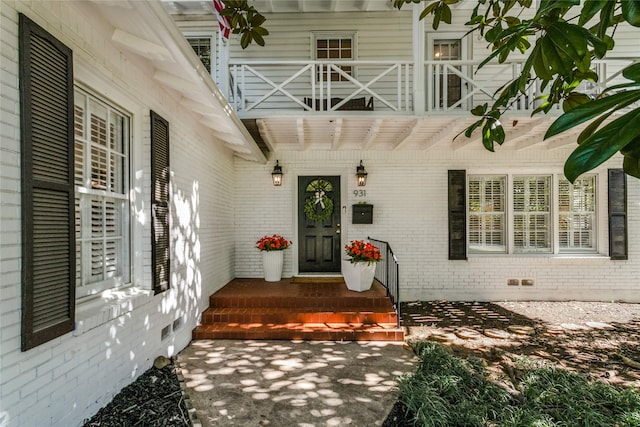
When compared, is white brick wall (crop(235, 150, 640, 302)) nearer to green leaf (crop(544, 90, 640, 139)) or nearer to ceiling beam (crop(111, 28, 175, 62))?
ceiling beam (crop(111, 28, 175, 62))

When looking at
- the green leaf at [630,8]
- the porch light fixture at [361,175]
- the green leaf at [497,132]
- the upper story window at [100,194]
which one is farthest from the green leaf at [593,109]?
the porch light fixture at [361,175]

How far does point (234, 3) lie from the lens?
2.31 meters

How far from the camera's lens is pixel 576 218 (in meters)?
6.36

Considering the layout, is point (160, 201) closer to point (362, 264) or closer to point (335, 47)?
point (362, 264)

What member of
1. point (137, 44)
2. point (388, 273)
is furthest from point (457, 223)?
point (137, 44)

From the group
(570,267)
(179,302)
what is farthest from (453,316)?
(179,302)

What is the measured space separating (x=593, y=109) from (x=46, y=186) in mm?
2421

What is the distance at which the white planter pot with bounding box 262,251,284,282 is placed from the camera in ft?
19.3

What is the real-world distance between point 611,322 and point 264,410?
5423 mm

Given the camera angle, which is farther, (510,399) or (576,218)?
(576,218)

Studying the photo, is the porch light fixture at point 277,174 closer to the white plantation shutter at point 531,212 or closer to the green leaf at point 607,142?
the white plantation shutter at point 531,212

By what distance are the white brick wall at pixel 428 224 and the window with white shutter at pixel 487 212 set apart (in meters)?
0.26

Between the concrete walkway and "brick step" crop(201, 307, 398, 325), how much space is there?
0.40 m

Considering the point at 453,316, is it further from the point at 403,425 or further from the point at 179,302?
the point at 179,302
